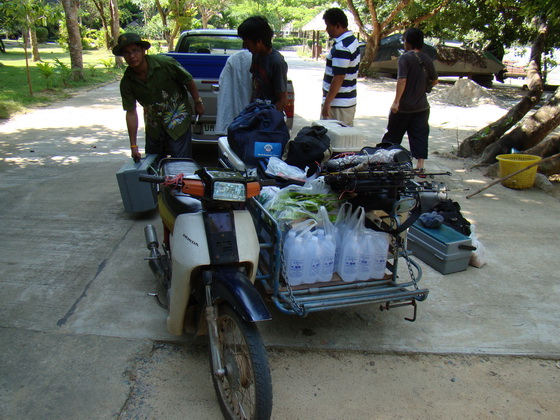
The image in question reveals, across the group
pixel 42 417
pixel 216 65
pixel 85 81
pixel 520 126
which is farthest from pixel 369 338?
pixel 85 81

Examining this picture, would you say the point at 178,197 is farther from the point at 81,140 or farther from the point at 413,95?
the point at 81,140

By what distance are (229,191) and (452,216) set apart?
253 centimetres

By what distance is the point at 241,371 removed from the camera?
216 centimetres

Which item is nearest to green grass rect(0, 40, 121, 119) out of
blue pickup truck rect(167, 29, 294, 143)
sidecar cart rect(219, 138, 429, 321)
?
blue pickup truck rect(167, 29, 294, 143)

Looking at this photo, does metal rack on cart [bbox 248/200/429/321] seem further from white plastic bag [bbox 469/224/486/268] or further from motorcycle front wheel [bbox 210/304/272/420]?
white plastic bag [bbox 469/224/486/268]

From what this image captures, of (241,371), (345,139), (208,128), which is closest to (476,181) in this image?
(345,139)

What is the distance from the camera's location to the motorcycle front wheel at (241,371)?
6.50 feet

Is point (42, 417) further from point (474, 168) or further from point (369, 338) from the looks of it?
point (474, 168)

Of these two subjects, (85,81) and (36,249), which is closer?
(36,249)

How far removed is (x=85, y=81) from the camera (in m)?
15.7

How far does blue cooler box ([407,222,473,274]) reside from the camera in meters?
3.66

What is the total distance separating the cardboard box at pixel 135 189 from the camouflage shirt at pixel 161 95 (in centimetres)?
34

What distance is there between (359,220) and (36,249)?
9.24 feet

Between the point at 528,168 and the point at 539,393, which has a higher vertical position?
the point at 528,168
